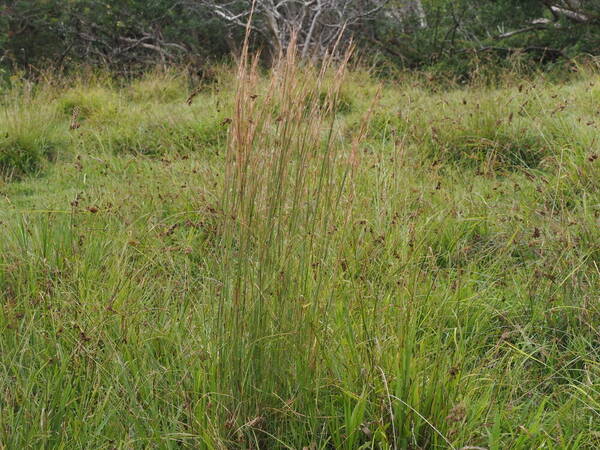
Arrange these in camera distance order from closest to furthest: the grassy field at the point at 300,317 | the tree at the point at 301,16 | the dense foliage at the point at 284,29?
the grassy field at the point at 300,317 < the dense foliage at the point at 284,29 < the tree at the point at 301,16

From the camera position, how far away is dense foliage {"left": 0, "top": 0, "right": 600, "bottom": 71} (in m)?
10.5

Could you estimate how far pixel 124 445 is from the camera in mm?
2010

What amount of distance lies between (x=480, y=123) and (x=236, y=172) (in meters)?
3.89

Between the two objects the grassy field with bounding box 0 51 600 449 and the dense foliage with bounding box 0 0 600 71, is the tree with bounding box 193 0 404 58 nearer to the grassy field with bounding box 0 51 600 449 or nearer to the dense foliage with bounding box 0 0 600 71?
the dense foliage with bounding box 0 0 600 71

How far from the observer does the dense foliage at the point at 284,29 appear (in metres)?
10.5

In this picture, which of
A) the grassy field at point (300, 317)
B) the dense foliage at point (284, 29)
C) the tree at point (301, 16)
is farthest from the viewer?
the tree at point (301, 16)

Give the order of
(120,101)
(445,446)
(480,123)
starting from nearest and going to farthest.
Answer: (445,446) < (480,123) < (120,101)

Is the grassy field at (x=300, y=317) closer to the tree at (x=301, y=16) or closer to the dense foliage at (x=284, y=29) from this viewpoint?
the dense foliage at (x=284, y=29)

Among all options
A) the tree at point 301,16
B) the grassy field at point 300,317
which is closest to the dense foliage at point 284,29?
the tree at point 301,16

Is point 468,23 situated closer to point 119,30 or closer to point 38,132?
point 119,30

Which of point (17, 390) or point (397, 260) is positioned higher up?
point (397, 260)

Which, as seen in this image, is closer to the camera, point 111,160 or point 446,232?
point 446,232

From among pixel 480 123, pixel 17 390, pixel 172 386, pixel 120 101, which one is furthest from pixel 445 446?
pixel 120 101

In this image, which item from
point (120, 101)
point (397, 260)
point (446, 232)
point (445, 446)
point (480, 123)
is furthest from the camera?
point (120, 101)
